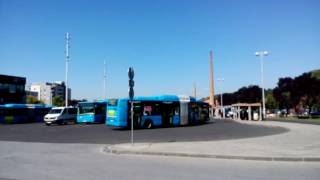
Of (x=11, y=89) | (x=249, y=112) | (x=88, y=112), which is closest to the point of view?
(x=88, y=112)

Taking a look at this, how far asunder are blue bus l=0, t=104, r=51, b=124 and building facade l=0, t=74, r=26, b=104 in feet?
92.1

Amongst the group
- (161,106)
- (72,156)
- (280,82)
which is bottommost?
(72,156)

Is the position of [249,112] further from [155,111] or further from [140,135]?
[140,135]

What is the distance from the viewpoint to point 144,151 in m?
13.1

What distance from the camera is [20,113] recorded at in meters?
46.6

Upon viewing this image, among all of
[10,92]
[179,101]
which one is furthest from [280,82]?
[10,92]

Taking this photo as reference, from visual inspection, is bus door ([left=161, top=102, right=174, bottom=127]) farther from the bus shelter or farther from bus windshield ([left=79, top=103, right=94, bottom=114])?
the bus shelter

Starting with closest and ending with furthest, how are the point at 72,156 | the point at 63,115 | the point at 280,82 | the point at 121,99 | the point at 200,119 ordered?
the point at 72,156 < the point at 121,99 < the point at 200,119 < the point at 63,115 < the point at 280,82

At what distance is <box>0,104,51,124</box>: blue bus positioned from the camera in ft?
148

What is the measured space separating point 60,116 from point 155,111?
15.5m

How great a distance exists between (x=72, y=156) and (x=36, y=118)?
40.4m

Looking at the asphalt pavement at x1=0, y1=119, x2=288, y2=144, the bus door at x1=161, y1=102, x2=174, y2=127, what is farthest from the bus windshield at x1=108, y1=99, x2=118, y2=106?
the bus door at x1=161, y1=102, x2=174, y2=127

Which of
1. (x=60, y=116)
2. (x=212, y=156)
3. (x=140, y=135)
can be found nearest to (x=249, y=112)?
(x=60, y=116)

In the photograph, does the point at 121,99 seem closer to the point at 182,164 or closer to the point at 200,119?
the point at 200,119
